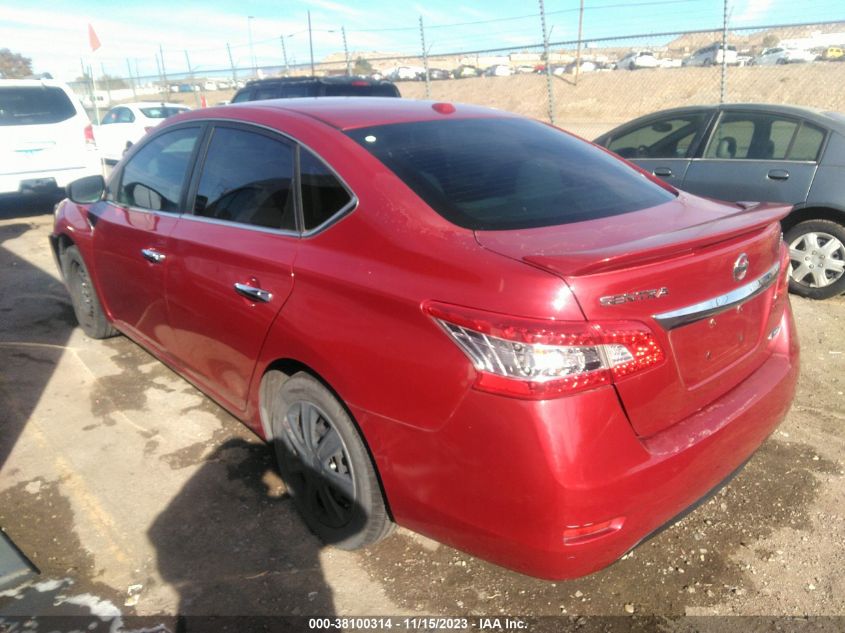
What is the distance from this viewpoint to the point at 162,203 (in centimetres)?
346

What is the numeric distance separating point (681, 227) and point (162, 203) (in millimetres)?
2513

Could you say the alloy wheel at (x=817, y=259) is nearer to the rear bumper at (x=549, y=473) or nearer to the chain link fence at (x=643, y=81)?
the rear bumper at (x=549, y=473)

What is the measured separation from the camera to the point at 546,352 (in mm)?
1801

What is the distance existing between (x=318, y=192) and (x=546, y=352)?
1166 mm

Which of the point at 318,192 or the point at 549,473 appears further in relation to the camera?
the point at 318,192

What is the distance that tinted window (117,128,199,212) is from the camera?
3.37 m

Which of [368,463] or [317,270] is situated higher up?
[317,270]

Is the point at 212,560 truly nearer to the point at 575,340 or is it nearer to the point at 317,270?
the point at 317,270

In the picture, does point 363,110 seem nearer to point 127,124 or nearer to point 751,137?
point 751,137

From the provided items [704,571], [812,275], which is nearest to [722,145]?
[812,275]

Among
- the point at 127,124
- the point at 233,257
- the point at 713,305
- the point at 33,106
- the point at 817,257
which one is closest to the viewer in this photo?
the point at 713,305

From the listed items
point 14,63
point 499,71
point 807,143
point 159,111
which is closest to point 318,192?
point 807,143

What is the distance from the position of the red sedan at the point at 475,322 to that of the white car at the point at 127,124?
13409mm

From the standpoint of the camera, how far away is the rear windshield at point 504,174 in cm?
231
